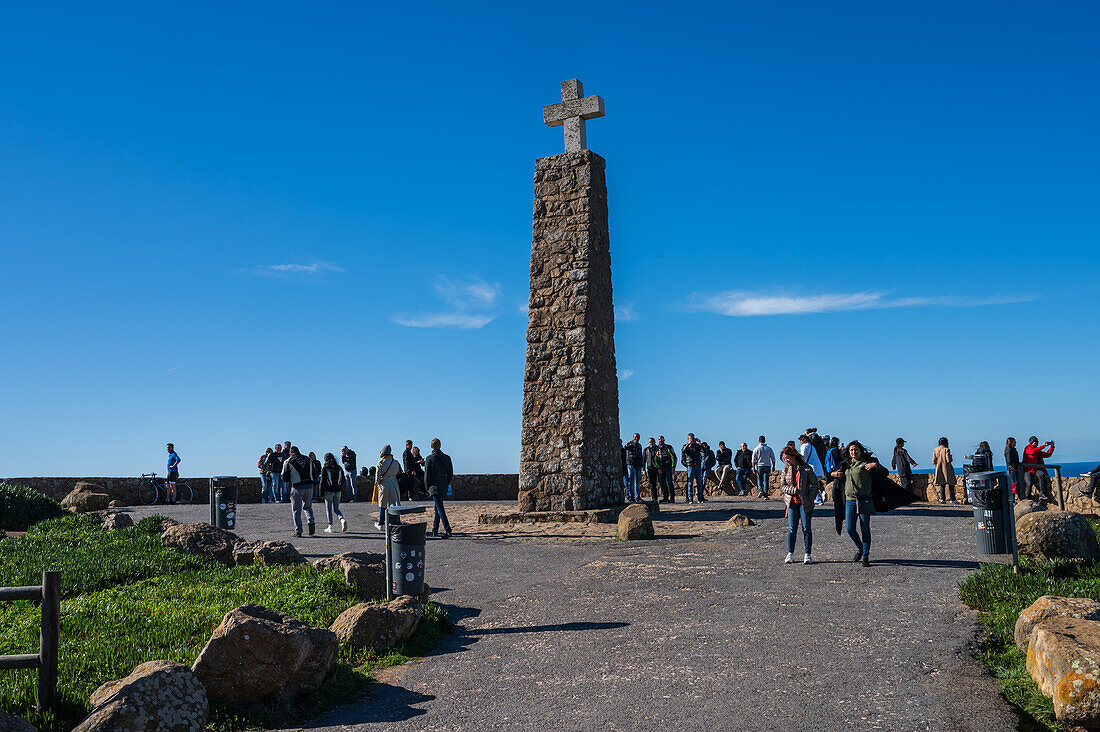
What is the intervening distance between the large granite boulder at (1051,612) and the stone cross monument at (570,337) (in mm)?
10437

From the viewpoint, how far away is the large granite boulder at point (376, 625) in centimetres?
712

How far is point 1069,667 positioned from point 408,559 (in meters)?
5.76

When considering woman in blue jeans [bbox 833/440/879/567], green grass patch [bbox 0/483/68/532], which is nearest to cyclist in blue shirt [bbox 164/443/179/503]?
green grass patch [bbox 0/483/68/532]

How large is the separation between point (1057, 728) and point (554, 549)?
28.4ft

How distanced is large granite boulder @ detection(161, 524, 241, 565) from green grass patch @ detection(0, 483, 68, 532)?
22.0ft

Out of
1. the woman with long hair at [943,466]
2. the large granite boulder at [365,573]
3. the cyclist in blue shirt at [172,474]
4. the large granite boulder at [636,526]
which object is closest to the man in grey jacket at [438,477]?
the large granite boulder at [636,526]

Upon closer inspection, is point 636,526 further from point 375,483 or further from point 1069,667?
point 1069,667

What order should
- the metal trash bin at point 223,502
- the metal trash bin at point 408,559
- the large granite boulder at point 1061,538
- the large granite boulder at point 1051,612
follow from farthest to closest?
1. the metal trash bin at point 223,502
2. the large granite boulder at point 1061,538
3. the metal trash bin at point 408,559
4. the large granite boulder at point 1051,612

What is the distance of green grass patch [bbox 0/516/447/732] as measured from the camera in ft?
19.0

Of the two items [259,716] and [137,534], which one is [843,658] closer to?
[259,716]

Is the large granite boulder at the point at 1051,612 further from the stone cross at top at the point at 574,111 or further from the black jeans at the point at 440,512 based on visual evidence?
the stone cross at top at the point at 574,111

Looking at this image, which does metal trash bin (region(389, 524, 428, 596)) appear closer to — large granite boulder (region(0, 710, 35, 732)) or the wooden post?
the wooden post

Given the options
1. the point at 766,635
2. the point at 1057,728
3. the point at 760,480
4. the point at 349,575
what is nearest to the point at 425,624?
the point at 349,575

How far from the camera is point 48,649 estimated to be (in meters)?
5.43
